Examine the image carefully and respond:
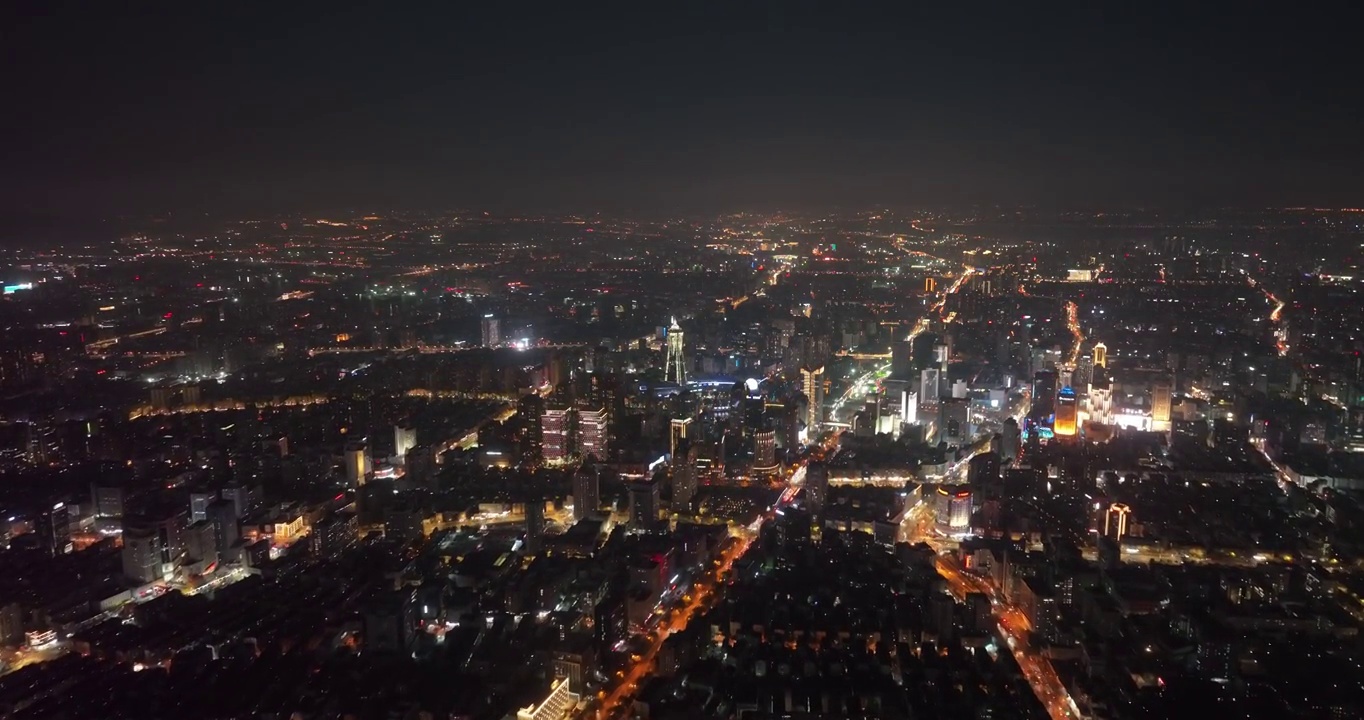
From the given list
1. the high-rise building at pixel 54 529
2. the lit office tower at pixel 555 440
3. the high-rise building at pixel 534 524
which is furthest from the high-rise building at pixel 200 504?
the lit office tower at pixel 555 440

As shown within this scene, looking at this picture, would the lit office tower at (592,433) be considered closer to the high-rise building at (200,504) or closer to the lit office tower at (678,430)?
the lit office tower at (678,430)

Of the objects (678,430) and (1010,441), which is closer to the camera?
(1010,441)

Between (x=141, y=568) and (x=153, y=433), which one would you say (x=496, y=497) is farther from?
(x=153, y=433)

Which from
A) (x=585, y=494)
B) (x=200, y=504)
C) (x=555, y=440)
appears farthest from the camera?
(x=555, y=440)

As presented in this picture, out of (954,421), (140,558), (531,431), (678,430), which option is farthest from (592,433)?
(140,558)

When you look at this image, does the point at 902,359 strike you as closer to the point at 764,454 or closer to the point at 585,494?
the point at 764,454

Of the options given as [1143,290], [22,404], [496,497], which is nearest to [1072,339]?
[1143,290]

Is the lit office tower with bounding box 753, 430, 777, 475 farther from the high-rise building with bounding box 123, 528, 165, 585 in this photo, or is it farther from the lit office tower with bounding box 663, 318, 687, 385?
the high-rise building with bounding box 123, 528, 165, 585
